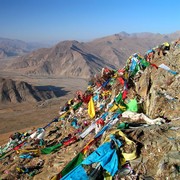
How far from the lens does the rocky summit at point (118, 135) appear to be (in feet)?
22.6

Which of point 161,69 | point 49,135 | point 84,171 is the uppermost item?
point 161,69

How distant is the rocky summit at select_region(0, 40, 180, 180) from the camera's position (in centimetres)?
689

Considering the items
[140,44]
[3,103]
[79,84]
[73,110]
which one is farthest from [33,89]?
[140,44]

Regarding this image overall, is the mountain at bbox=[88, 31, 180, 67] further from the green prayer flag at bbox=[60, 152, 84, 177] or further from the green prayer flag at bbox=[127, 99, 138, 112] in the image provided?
the green prayer flag at bbox=[60, 152, 84, 177]

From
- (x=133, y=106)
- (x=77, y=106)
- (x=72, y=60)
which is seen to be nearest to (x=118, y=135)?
(x=133, y=106)

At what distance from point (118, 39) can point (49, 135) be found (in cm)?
14702

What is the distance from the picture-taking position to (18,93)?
57.8 m

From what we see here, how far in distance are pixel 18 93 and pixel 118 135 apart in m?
52.8

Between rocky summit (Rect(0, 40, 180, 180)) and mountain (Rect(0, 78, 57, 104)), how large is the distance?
1621 inches

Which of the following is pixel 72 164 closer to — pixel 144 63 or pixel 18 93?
pixel 144 63

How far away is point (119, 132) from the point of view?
767 centimetres

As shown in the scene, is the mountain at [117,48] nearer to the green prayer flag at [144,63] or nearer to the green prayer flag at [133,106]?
the green prayer flag at [144,63]

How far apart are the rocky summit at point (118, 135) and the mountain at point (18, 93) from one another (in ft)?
135

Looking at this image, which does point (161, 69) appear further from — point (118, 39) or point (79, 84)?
point (118, 39)
